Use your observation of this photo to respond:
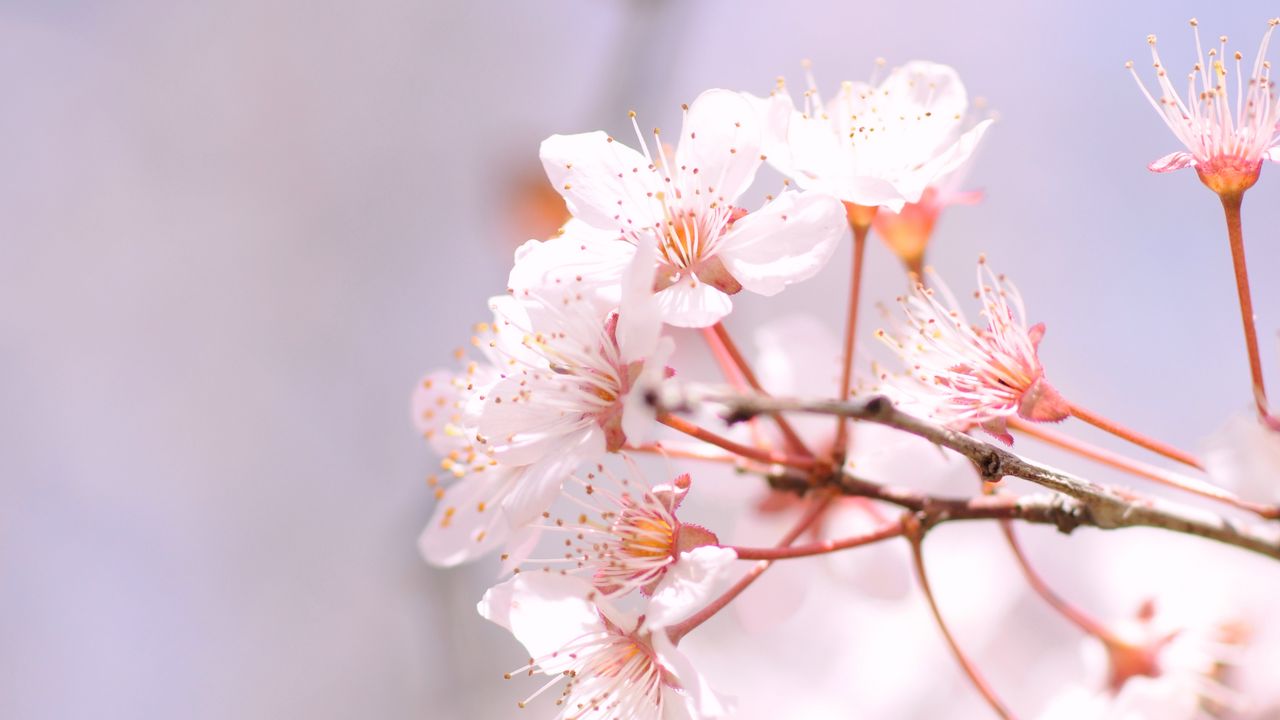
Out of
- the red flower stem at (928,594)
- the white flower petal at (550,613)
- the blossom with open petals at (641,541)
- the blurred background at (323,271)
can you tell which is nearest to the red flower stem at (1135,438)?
the red flower stem at (928,594)

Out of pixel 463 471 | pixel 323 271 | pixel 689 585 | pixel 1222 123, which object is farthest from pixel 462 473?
pixel 323 271

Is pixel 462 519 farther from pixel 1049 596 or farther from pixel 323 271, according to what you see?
pixel 323 271

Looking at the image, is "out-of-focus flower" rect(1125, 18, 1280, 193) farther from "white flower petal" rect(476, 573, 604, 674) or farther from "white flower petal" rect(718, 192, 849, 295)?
"white flower petal" rect(476, 573, 604, 674)

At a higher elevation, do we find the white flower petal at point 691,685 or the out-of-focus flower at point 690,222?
the out-of-focus flower at point 690,222

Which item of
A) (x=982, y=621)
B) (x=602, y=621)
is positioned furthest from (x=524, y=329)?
(x=982, y=621)

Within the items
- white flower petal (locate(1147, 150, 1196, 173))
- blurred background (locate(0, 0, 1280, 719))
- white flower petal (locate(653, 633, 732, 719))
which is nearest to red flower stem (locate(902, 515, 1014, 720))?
white flower petal (locate(653, 633, 732, 719))

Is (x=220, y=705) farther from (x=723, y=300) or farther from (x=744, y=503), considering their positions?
(x=723, y=300)

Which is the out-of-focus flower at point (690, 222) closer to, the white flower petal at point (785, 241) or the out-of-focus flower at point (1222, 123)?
the white flower petal at point (785, 241)
